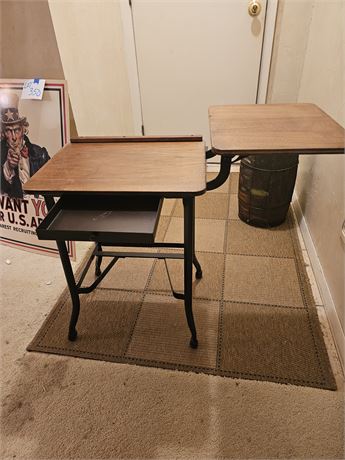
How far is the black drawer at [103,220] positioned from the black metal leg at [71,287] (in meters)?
0.17

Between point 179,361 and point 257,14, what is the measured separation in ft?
7.85

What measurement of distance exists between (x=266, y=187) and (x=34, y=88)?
1.43 meters

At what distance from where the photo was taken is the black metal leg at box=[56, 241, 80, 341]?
1215 millimetres

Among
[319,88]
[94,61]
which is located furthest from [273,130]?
[94,61]

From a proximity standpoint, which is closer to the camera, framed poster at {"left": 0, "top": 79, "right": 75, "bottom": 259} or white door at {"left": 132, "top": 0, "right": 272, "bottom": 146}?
framed poster at {"left": 0, "top": 79, "right": 75, "bottom": 259}

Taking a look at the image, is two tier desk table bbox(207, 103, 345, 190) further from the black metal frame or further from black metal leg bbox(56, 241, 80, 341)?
black metal leg bbox(56, 241, 80, 341)

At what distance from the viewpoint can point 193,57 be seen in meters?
2.46

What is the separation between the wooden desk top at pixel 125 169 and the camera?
964 mm

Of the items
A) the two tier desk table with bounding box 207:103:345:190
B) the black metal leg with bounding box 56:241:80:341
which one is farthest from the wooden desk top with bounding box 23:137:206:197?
the black metal leg with bounding box 56:241:80:341

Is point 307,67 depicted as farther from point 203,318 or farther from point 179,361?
point 179,361

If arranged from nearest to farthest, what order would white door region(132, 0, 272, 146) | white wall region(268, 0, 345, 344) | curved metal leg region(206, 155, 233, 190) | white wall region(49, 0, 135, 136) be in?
curved metal leg region(206, 155, 233, 190) → white wall region(268, 0, 345, 344) → white wall region(49, 0, 135, 136) → white door region(132, 0, 272, 146)

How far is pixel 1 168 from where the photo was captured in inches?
69.8

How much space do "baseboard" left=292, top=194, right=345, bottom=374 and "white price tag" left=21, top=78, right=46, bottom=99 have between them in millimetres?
1679

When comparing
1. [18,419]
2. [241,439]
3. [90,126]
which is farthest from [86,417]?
[90,126]
